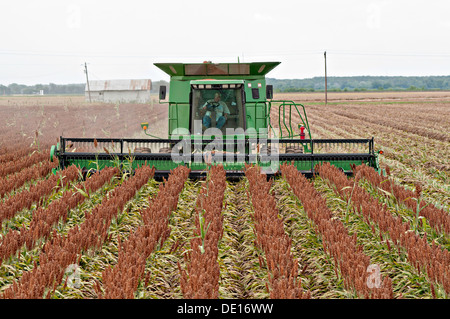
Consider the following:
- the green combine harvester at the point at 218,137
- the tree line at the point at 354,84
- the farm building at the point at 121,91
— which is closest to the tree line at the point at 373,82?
the tree line at the point at 354,84

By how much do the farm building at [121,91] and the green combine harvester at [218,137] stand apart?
6113 cm

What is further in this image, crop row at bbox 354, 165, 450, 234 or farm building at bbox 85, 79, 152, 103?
farm building at bbox 85, 79, 152, 103

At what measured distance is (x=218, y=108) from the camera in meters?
9.24

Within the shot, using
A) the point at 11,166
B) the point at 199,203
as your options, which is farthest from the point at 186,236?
the point at 11,166

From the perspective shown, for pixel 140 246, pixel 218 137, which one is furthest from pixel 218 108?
pixel 140 246

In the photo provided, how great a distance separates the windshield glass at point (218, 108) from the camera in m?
9.22

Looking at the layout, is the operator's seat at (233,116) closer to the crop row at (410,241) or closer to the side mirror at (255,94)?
the side mirror at (255,94)

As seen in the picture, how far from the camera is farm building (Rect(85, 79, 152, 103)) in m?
69.4

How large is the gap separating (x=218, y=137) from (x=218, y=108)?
76 centimetres

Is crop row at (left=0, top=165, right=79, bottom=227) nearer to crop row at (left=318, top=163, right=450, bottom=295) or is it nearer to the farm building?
crop row at (left=318, top=163, right=450, bottom=295)

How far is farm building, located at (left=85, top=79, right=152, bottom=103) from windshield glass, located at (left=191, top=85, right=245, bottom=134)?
61.4 m

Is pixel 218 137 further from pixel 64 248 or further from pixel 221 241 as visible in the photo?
pixel 64 248

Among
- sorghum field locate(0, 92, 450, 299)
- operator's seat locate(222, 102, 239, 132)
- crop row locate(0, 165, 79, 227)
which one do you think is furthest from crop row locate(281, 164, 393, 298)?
crop row locate(0, 165, 79, 227)
